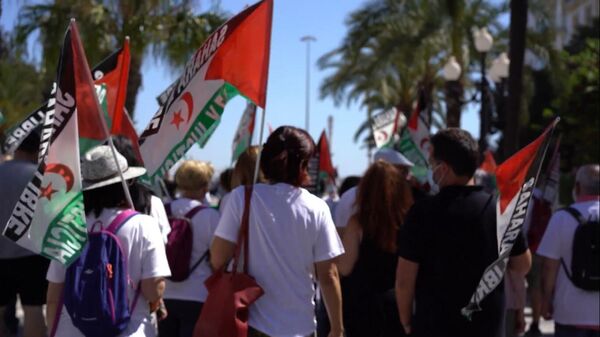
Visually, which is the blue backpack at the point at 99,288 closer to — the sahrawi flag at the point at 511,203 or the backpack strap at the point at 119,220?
the backpack strap at the point at 119,220

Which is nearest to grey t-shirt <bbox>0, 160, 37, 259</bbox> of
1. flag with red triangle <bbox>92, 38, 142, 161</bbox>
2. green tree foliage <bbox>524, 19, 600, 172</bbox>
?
flag with red triangle <bbox>92, 38, 142, 161</bbox>

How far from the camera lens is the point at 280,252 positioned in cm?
413

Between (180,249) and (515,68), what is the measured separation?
8.79 metres

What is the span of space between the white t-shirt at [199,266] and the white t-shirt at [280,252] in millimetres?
1981

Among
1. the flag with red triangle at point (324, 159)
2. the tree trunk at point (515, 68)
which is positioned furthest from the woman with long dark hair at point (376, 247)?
the tree trunk at point (515, 68)

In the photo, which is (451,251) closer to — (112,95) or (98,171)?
(98,171)

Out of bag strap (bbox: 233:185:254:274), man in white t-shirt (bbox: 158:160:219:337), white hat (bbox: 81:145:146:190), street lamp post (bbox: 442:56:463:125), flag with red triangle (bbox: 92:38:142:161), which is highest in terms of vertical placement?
street lamp post (bbox: 442:56:463:125)

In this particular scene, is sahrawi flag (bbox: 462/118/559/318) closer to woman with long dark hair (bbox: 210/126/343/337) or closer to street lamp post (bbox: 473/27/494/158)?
woman with long dark hair (bbox: 210/126/343/337)

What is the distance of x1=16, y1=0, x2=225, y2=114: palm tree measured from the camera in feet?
52.7

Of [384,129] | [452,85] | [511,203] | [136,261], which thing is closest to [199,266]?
[136,261]

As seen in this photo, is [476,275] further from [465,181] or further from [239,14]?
[239,14]

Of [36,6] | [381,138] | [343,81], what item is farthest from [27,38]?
[343,81]

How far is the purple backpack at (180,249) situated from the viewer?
6000 mm

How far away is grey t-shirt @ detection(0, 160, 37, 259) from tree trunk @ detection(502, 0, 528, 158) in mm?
8928
